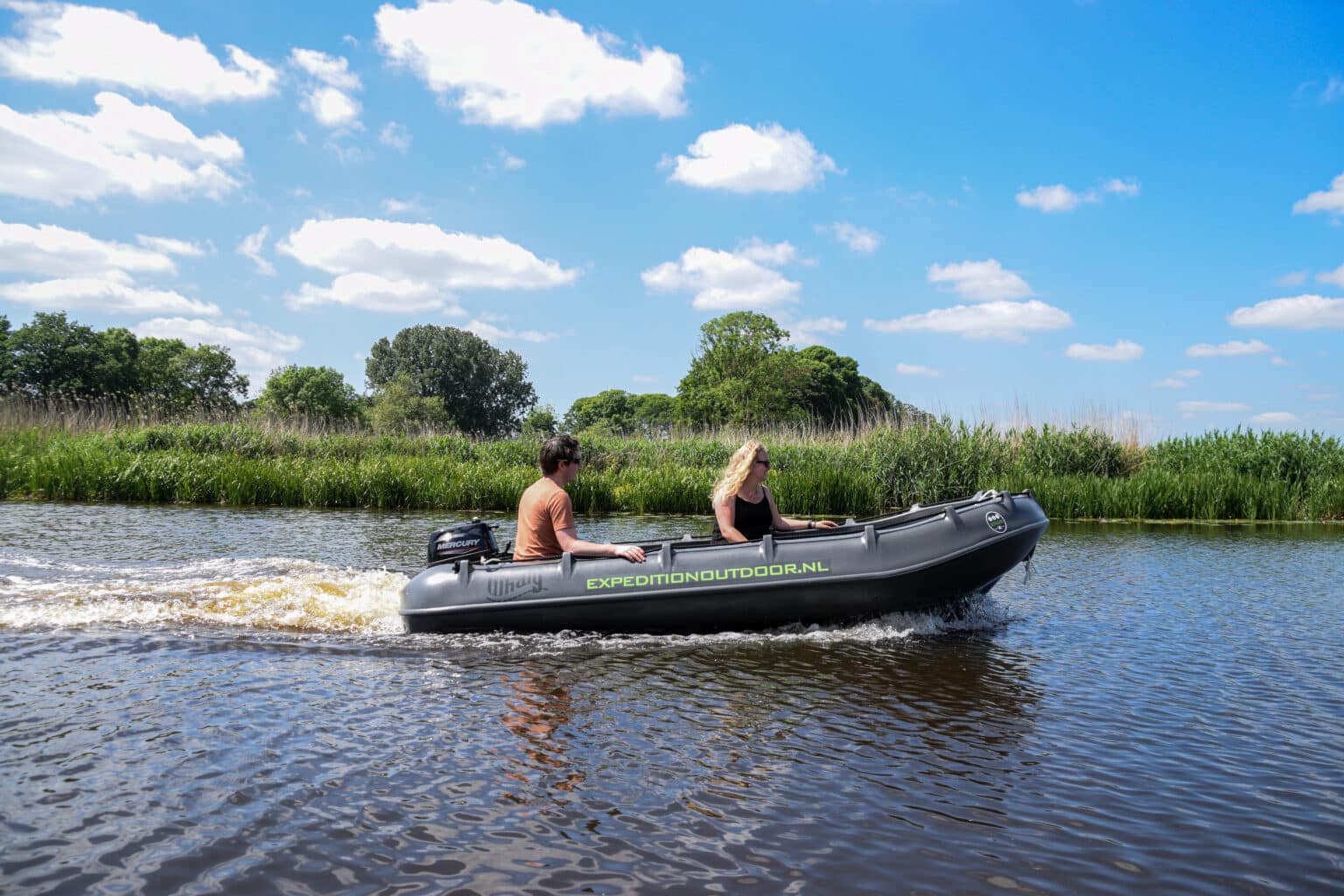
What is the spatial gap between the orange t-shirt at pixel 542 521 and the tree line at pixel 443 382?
29957 millimetres

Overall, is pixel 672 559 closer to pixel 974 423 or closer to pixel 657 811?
pixel 657 811

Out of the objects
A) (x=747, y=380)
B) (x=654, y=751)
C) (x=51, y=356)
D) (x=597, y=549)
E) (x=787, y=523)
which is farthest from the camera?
(x=747, y=380)

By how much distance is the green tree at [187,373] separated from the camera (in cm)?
4978

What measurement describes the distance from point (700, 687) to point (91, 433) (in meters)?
21.4

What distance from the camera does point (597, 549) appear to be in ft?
21.6

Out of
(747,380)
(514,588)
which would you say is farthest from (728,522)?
(747,380)

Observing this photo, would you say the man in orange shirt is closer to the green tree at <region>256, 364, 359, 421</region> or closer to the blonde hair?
the blonde hair

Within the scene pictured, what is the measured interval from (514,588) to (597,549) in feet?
2.15

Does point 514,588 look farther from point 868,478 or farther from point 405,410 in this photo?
point 405,410

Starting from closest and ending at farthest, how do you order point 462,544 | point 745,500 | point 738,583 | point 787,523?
point 738,583 < point 745,500 < point 462,544 < point 787,523

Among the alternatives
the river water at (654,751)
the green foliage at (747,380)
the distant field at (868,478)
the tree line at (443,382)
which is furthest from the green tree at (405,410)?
the river water at (654,751)

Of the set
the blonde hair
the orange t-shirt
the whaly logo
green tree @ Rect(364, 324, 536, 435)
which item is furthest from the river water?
green tree @ Rect(364, 324, 536, 435)

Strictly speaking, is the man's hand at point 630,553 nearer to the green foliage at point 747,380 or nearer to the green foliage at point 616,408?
the green foliage at point 747,380

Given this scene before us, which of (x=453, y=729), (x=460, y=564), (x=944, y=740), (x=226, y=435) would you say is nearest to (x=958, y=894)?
(x=944, y=740)
